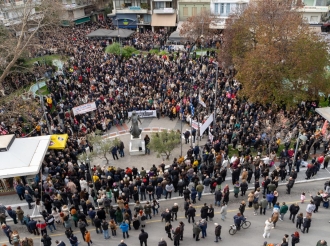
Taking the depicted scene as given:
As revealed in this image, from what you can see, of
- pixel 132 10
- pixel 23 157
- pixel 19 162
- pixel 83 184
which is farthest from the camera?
pixel 132 10

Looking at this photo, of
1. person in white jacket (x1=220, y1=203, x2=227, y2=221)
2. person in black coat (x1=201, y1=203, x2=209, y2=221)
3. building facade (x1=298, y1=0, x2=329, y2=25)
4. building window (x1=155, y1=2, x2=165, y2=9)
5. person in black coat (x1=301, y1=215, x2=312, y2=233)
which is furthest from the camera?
building window (x1=155, y1=2, x2=165, y2=9)

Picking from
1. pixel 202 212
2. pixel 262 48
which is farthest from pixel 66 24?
pixel 202 212

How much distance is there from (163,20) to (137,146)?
34.0m

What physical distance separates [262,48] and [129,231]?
54.4 feet

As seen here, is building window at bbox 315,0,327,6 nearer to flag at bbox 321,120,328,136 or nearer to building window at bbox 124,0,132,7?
building window at bbox 124,0,132,7

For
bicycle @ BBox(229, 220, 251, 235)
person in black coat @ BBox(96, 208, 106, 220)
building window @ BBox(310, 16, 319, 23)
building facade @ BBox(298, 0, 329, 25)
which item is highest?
building facade @ BBox(298, 0, 329, 25)

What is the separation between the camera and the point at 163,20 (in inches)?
2013

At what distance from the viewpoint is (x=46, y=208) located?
1590 centimetres

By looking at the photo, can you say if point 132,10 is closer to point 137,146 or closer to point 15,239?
point 137,146

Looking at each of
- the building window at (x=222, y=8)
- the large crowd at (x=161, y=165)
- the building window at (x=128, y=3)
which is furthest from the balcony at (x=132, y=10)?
the large crowd at (x=161, y=165)

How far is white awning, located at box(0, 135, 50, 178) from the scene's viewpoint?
682 inches

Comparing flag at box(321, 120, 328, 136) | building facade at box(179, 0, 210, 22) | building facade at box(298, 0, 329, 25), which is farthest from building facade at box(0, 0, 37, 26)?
building facade at box(298, 0, 329, 25)

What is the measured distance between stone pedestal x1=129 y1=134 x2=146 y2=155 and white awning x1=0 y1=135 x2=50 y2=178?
17.6 ft

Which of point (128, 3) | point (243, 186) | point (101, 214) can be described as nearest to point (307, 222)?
point (243, 186)
